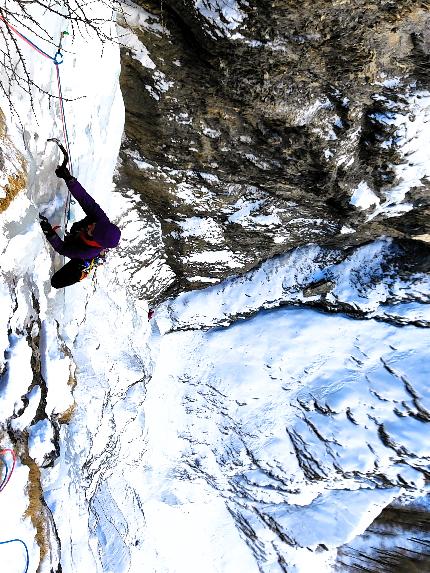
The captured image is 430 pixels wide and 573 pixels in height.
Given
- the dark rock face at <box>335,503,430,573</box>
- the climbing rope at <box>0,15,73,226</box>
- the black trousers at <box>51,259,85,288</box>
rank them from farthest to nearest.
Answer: the dark rock face at <box>335,503,430,573</box>
the black trousers at <box>51,259,85,288</box>
the climbing rope at <box>0,15,73,226</box>

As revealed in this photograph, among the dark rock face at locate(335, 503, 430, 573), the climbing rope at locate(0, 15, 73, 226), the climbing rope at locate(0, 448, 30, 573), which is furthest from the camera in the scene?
the dark rock face at locate(335, 503, 430, 573)

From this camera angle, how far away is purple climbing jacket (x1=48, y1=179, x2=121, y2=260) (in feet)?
11.2

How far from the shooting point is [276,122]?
4961 millimetres

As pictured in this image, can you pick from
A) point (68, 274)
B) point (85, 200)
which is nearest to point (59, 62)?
point (85, 200)

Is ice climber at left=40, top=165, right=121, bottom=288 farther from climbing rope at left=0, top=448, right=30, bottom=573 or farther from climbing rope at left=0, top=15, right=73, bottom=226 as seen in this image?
climbing rope at left=0, top=448, right=30, bottom=573

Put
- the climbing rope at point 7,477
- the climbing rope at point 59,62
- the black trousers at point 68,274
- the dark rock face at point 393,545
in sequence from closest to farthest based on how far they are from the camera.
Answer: the climbing rope at point 59,62
the climbing rope at point 7,477
the black trousers at point 68,274
the dark rock face at point 393,545

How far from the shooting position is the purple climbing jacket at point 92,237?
3.41 m

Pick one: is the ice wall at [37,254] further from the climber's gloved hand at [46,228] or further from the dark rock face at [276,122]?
the dark rock face at [276,122]

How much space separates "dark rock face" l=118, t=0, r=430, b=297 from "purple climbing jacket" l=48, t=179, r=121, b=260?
77.2 inches

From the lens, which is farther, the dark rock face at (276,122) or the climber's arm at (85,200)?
the dark rock face at (276,122)

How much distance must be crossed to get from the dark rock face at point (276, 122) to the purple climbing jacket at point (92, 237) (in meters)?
1.96

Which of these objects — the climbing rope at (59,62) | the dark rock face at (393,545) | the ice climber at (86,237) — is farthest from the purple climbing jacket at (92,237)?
the dark rock face at (393,545)

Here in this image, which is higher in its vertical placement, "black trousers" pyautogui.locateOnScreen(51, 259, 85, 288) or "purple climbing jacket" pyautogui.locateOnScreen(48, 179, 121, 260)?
"purple climbing jacket" pyautogui.locateOnScreen(48, 179, 121, 260)

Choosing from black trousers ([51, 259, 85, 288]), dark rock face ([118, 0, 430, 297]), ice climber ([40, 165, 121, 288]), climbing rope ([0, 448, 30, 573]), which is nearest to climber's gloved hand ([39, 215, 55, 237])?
ice climber ([40, 165, 121, 288])
